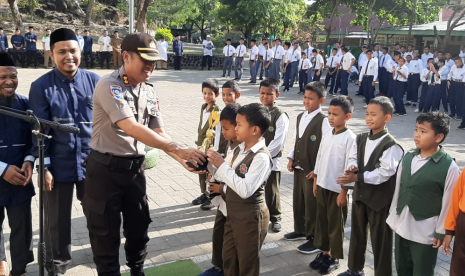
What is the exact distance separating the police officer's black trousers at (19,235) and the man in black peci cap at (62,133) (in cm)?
17

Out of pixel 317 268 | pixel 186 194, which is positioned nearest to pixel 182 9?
pixel 186 194

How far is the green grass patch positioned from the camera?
12.7 ft

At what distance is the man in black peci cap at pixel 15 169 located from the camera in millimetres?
3443

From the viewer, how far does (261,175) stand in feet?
9.94

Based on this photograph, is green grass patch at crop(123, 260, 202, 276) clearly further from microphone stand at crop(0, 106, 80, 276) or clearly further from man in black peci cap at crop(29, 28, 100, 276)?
microphone stand at crop(0, 106, 80, 276)

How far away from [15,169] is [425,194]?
319 cm

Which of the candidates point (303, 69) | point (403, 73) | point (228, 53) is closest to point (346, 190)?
point (403, 73)

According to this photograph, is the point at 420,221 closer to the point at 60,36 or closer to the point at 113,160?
the point at 113,160

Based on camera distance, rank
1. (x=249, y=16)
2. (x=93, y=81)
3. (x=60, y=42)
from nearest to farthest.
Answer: (x=60, y=42)
(x=93, y=81)
(x=249, y=16)

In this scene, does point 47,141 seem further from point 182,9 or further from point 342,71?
point 182,9

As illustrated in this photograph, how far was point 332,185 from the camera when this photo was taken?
3895mm

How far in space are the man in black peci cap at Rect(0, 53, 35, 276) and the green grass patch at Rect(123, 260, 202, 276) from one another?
92 cm

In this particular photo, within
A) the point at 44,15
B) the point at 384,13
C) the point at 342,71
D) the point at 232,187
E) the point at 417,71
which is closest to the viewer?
the point at 232,187

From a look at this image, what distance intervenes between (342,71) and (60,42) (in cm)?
1355
